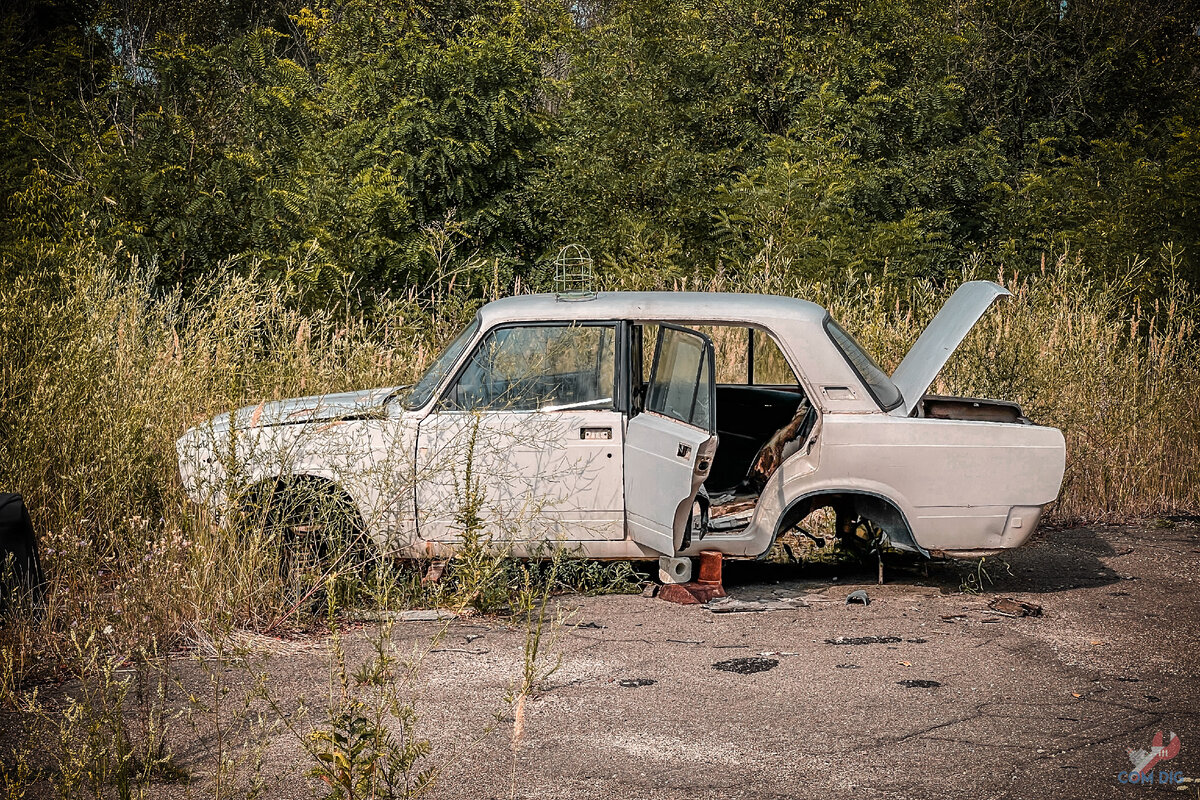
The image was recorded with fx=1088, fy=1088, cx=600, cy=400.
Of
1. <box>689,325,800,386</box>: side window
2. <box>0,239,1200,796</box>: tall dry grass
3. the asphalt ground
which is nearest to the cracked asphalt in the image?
the asphalt ground

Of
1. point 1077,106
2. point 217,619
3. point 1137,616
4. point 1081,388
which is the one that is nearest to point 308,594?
point 217,619

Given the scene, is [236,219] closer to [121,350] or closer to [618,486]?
[121,350]

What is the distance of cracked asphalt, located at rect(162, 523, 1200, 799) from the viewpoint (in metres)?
4.14

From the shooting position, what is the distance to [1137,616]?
6387 millimetres

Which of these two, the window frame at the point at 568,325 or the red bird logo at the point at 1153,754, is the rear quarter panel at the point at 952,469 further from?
the red bird logo at the point at 1153,754

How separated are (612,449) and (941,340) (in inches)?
83.2

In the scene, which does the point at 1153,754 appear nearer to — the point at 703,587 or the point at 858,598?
the point at 858,598

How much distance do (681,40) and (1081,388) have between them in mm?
13750

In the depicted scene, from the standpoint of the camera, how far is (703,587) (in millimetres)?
6500

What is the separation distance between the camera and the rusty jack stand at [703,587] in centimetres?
645

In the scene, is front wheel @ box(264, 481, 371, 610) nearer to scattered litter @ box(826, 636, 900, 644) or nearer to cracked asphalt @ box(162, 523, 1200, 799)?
cracked asphalt @ box(162, 523, 1200, 799)

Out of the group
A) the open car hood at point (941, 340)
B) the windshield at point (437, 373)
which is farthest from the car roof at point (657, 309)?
the open car hood at point (941, 340)

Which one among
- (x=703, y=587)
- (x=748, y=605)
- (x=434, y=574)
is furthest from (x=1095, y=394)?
(x=434, y=574)

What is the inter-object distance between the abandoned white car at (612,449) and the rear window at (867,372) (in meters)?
0.02
